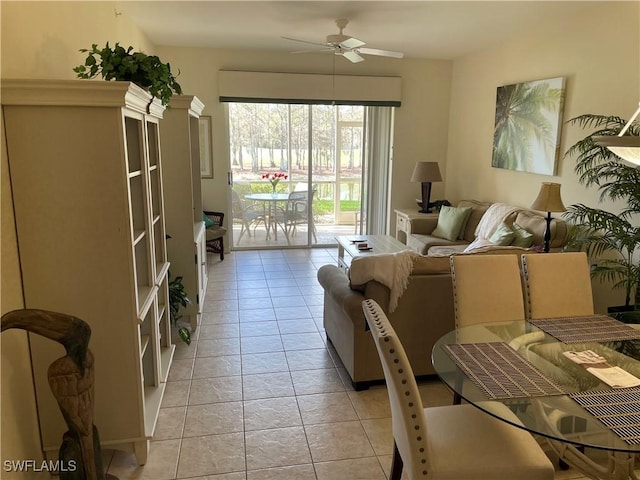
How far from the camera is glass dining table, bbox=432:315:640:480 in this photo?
1.51 meters

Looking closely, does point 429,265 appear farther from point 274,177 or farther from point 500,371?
point 274,177

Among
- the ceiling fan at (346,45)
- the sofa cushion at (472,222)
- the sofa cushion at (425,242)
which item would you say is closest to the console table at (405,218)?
the sofa cushion at (425,242)

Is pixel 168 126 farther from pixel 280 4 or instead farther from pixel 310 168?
pixel 310 168

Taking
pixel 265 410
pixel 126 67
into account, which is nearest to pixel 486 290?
pixel 265 410

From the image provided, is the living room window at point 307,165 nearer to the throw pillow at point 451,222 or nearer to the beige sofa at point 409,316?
the throw pillow at point 451,222

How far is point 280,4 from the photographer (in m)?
3.82

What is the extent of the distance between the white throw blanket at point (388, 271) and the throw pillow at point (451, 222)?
2687 millimetres

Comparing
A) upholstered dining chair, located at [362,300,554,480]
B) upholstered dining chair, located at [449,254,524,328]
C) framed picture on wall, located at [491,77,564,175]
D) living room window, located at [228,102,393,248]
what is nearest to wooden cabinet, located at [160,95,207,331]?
upholstered dining chair, located at [449,254,524,328]

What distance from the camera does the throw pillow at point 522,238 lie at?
4086 mm

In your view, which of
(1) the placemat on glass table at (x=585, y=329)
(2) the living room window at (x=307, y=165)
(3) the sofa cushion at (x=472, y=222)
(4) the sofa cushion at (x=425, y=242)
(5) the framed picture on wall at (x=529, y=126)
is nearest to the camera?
(1) the placemat on glass table at (x=585, y=329)

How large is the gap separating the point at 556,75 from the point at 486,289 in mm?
2931

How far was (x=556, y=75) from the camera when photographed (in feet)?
14.3

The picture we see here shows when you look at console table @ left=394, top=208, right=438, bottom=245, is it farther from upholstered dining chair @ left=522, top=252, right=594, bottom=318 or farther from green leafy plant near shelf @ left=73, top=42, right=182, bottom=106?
green leafy plant near shelf @ left=73, top=42, right=182, bottom=106

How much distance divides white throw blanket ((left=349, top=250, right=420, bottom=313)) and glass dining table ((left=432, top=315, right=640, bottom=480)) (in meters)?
0.55
